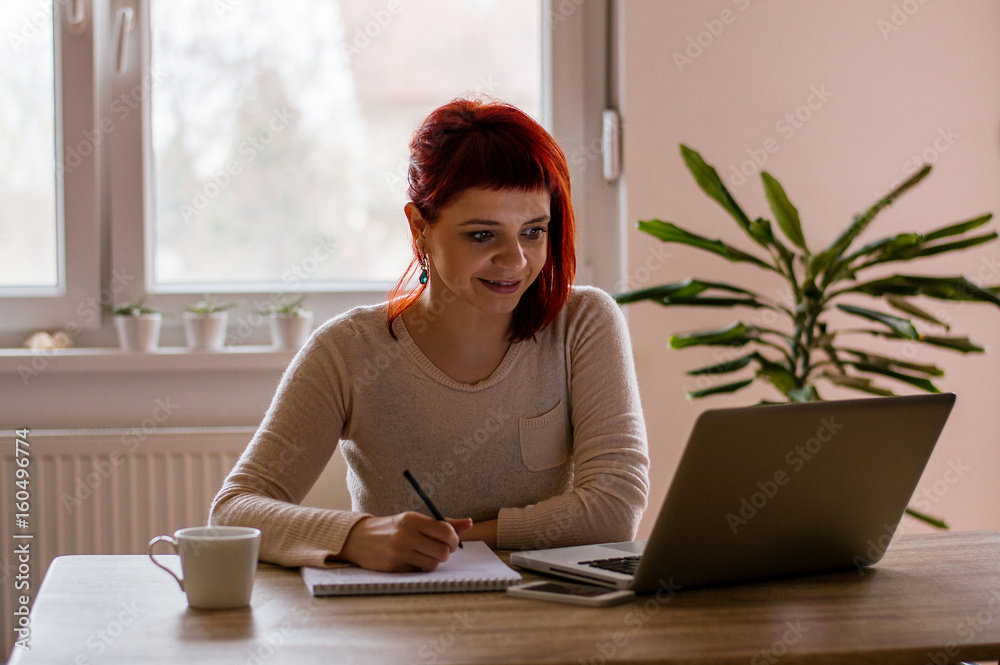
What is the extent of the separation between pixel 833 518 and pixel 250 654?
605 millimetres

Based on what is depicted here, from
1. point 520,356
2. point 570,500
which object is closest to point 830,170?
point 520,356

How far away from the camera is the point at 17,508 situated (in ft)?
7.38

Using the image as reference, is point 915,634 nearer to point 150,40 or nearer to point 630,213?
point 630,213

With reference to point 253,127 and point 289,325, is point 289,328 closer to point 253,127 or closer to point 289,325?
point 289,325

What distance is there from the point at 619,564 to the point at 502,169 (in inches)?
24.5

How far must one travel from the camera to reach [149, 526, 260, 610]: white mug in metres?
0.96

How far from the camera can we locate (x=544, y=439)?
5.07ft

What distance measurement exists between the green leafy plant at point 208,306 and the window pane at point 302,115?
→ 2.4 inches

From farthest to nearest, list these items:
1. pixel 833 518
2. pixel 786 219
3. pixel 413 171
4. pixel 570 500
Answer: pixel 786 219 → pixel 413 171 → pixel 570 500 → pixel 833 518

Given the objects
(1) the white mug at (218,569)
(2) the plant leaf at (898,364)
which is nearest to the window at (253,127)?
(2) the plant leaf at (898,364)
